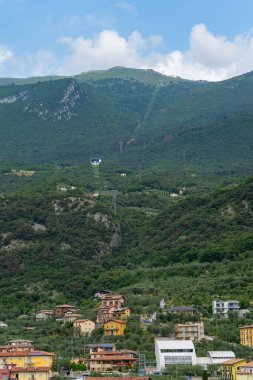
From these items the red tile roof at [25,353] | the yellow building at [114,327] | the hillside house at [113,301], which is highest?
the hillside house at [113,301]

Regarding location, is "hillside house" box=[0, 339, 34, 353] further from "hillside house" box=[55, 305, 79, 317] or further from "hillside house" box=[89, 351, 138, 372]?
"hillside house" box=[55, 305, 79, 317]

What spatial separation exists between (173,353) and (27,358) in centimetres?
1139

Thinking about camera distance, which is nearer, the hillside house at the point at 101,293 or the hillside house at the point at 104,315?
the hillside house at the point at 104,315

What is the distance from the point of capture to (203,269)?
401 feet

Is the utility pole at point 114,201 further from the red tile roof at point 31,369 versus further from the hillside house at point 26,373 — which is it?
the hillside house at point 26,373

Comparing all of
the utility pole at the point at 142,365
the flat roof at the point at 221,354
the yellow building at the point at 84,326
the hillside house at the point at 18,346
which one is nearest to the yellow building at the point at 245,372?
the flat roof at the point at 221,354

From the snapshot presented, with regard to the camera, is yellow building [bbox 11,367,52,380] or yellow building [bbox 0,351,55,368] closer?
yellow building [bbox 11,367,52,380]

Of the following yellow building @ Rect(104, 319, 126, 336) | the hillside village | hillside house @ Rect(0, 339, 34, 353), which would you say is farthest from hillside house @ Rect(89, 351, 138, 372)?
yellow building @ Rect(104, 319, 126, 336)

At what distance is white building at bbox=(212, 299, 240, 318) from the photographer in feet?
330

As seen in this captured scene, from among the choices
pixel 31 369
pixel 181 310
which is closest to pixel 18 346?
pixel 31 369

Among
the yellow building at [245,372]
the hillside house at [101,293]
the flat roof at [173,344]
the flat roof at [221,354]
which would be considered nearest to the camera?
the yellow building at [245,372]

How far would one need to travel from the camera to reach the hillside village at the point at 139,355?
8256cm

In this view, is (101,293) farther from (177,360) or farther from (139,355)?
(177,360)

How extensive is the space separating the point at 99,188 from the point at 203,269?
247 feet
